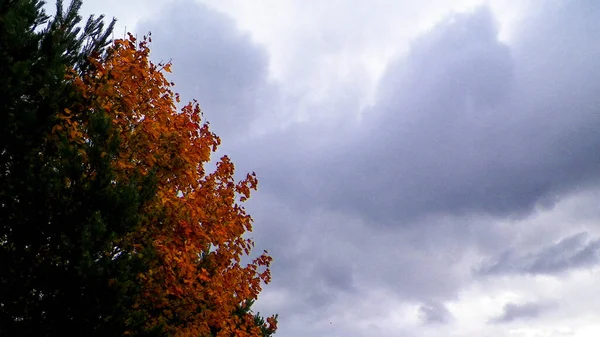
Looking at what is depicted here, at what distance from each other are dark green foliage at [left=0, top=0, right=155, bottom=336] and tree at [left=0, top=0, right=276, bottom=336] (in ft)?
0.09

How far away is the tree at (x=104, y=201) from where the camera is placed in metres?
11.9

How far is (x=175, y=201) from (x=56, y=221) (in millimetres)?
2840

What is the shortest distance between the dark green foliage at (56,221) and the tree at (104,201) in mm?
26

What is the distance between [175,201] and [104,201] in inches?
86.0

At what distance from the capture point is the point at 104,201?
40.6 ft

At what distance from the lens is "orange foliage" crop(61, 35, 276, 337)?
45.5ft

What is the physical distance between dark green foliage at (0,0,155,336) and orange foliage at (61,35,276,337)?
2.48 feet

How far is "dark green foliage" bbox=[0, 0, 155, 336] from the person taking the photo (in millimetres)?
11781

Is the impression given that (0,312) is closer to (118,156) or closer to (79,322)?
(79,322)

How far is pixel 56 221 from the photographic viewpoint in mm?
12516

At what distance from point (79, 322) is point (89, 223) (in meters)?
2.07

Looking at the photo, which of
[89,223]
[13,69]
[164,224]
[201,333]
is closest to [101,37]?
[13,69]

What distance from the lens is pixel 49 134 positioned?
14719 mm

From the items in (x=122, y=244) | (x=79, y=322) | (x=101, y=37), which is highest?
(x=101, y=37)
